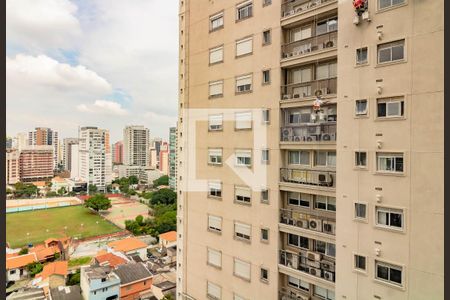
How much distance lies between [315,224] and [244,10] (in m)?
5.06

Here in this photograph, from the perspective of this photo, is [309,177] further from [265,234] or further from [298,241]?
[265,234]

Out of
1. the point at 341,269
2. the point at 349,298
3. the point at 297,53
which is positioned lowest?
the point at 349,298

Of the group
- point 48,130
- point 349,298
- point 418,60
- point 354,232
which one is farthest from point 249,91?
point 48,130

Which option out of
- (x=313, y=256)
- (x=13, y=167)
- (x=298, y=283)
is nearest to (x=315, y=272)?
(x=313, y=256)

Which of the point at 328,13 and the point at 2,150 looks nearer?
the point at 2,150

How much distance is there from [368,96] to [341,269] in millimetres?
3050

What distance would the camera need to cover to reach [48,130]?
56375 millimetres

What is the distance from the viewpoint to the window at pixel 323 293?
17.6 feet

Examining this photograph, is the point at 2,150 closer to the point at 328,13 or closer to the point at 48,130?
the point at 328,13

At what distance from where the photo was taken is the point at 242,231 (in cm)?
635

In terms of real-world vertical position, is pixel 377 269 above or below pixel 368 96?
below

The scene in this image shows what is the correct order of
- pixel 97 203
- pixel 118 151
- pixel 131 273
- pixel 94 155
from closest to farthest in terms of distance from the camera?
pixel 131 273 < pixel 97 203 < pixel 94 155 < pixel 118 151

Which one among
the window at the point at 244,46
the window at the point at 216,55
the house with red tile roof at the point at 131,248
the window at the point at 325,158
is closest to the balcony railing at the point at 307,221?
the window at the point at 325,158

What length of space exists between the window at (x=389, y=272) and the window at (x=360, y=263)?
0.18 metres
